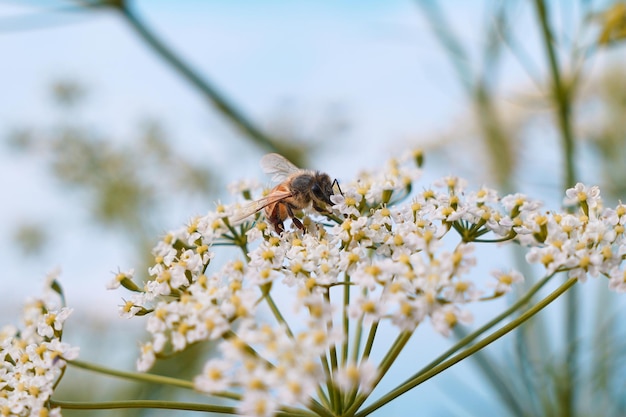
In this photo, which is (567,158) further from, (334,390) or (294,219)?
(334,390)

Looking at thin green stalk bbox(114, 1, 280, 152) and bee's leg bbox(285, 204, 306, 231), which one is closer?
bee's leg bbox(285, 204, 306, 231)

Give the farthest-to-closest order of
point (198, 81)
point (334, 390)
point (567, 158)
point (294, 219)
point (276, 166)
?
point (198, 81), point (567, 158), point (276, 166), point (294, 219), point (334, 390)

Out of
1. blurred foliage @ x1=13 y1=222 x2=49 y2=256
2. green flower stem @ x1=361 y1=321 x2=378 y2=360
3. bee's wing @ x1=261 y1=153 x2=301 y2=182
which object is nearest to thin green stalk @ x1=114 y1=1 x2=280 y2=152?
bee's wing @ x1=261 y1=153 x2=301 y2=182

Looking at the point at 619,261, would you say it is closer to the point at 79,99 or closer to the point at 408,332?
the point at 408,332

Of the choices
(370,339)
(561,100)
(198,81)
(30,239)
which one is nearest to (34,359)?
(370,339)

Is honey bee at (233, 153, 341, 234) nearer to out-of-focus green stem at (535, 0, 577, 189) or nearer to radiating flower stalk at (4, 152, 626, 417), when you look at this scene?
radiating flower stalk at (4, 152, 626, 417)

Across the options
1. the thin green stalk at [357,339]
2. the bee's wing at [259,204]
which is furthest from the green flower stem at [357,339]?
the bee's wing at [259,204]

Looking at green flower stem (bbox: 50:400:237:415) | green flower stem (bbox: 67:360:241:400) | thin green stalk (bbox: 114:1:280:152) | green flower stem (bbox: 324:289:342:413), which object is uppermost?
thin green stalk (bbox: 114:1:280:152)
